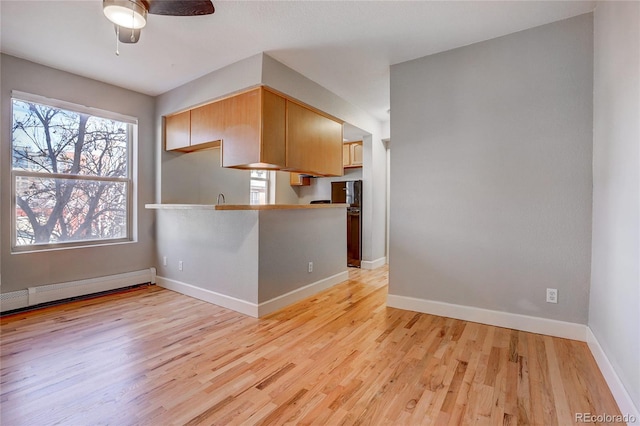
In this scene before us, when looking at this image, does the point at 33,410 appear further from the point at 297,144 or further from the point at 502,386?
the point at 297,144

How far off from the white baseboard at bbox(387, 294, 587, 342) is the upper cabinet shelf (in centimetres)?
198

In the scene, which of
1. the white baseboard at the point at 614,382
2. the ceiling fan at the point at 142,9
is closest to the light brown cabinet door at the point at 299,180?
the ceiling fan at the point at 142,9

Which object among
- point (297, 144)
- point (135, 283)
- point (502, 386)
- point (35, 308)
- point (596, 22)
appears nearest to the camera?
point (502, 386)

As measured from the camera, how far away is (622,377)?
1671 millimetres

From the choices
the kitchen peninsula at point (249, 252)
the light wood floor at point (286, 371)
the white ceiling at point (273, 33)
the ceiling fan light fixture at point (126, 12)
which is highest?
the white ceiling at point (273, 33)

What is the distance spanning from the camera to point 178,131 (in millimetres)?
3996

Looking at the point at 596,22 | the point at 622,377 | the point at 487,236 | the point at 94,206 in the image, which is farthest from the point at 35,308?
the point at 596,22

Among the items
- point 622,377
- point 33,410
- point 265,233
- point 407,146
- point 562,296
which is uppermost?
point 407,146

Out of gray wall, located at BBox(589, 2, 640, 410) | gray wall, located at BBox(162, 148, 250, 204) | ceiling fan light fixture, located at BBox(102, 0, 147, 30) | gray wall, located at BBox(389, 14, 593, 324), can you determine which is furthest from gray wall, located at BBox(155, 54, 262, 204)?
gray wall, located at BBox(589, 2, 640, 410)

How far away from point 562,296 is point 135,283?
490 centimetres

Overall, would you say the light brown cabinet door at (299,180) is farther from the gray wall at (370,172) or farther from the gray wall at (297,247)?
the gray wall at (297,247)

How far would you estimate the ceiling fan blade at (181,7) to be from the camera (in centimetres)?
188

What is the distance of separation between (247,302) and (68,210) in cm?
→ 256

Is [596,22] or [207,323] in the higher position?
[596,22]
